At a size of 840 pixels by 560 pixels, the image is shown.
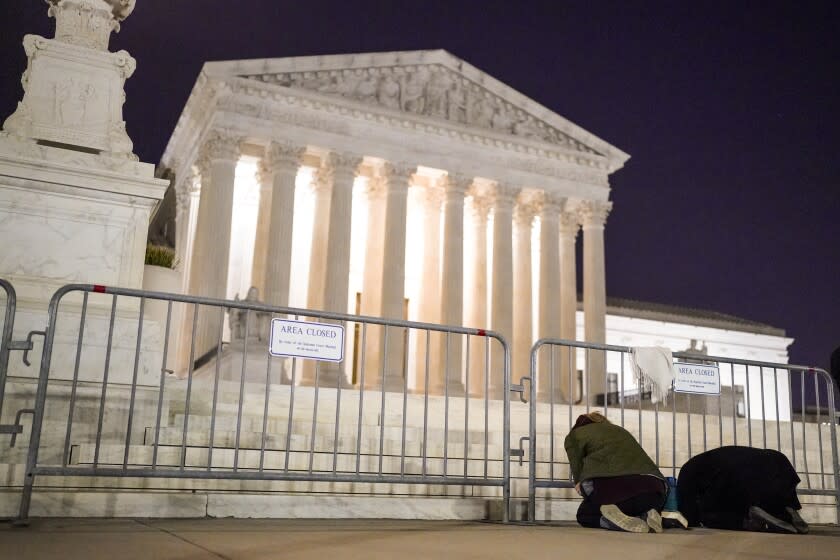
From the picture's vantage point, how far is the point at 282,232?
2794 centimetres

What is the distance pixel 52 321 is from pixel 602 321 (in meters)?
29.0

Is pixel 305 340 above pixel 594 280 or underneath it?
underneath

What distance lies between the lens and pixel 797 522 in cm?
727

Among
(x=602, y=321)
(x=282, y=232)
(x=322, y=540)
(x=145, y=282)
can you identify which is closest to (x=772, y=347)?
(x=602, y=321)

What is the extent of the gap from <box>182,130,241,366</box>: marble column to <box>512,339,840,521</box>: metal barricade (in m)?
11.8

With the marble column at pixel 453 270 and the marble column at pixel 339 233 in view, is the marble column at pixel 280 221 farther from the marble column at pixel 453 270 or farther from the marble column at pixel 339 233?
the marble column at pixel 453 270

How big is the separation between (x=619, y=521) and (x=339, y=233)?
74.2ft

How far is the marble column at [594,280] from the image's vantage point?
33.2 metres

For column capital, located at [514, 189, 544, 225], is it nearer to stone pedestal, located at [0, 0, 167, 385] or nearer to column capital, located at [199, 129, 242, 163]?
column capital, located at [199, 129, 242, 163]

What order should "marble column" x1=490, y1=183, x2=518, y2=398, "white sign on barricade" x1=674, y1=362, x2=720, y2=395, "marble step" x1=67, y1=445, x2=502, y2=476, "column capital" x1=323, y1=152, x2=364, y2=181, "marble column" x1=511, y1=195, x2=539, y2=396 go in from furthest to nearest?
"marble column" x1=511, y1=195, x2=539, y2=396 < "marble column" x1=490, y1=183, x2=518, y2=398 < "column capital" x1=323, y1=152, x2=364, y2=181 < "white sign on barricade" x1=674, y1=362, x2=720, y2=395 < "marble step" x1=67, y1=445, x2=502, y2=476

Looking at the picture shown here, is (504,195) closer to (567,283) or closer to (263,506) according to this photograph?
(567,283)

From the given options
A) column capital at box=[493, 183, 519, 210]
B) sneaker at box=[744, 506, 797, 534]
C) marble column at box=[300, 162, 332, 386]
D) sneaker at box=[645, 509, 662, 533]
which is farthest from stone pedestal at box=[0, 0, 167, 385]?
column capital at box=[493, 183, 519, 210]

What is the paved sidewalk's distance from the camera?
4434mm

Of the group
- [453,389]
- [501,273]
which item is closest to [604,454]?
[453,389]
